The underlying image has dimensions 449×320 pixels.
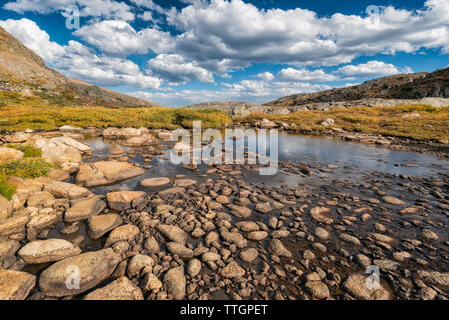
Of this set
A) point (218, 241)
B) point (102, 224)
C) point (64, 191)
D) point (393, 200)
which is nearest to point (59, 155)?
point (64, 191)

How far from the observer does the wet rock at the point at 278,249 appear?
15.8 feet

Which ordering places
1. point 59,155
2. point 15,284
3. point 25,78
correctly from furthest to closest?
point 25,78
point 59,155
point 15,284

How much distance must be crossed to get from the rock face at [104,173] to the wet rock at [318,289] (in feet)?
29.5

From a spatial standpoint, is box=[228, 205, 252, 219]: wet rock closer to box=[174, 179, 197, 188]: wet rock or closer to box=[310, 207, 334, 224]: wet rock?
box=[310, 207, 334, 224]: wet rock

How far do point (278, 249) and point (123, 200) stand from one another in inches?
218

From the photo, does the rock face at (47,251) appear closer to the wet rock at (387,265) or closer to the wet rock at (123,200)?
the wet rock at (123,200)

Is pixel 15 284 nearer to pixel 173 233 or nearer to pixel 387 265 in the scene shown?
pixel 173 233

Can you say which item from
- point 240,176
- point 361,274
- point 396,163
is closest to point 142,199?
point 240,176

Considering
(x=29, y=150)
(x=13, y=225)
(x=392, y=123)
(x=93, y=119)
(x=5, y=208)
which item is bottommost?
(x=13, y=225)

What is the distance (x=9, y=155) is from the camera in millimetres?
8836

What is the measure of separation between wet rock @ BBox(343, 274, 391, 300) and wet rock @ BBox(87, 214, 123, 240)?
604 cm
